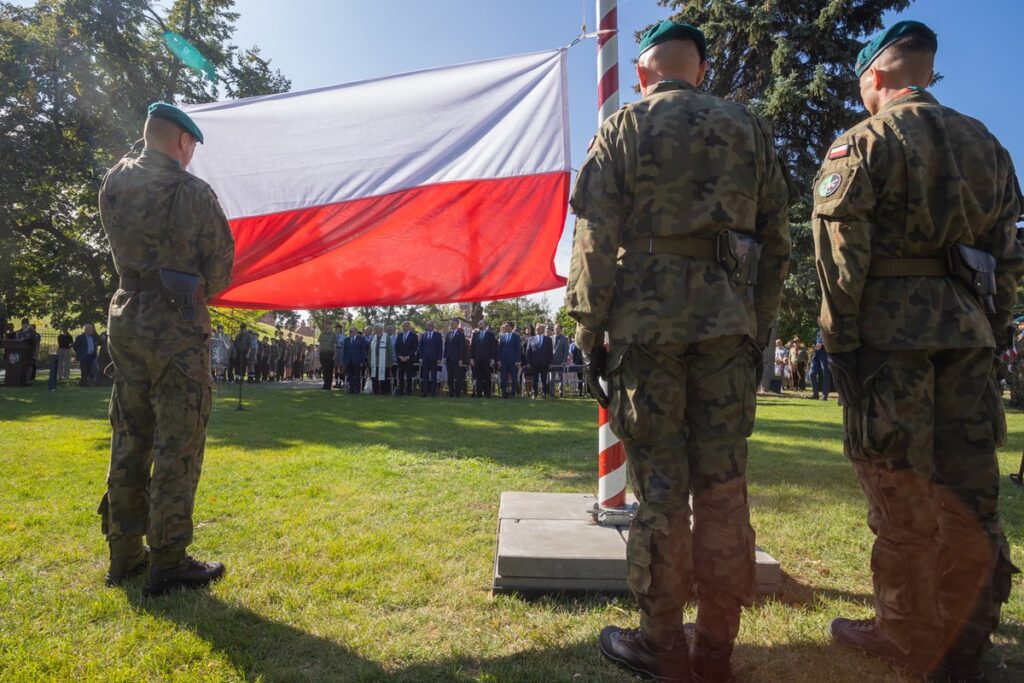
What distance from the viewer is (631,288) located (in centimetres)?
230

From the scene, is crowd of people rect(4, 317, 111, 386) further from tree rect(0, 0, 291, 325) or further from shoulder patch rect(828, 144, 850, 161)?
shoulder patch rect(828, 144, 850, 161)

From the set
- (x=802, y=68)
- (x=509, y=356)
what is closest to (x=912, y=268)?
(x=509, y=356)

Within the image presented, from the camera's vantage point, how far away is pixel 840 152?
2.49m

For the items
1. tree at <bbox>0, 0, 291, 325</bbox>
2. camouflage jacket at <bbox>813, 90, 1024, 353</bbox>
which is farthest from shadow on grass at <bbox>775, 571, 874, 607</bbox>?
tree at <bbox>0, 0, 291, 325</bbox>

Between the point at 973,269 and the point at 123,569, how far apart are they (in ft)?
13.2

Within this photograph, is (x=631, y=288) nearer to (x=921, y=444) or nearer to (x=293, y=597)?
(x=921, y=444)

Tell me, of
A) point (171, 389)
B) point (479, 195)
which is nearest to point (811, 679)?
point (171, 389)

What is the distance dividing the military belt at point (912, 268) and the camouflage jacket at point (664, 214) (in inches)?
22.3

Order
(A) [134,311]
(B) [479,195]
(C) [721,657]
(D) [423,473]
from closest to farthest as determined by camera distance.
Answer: (C) [721,657], (A) [134,311], (B) [479,195], (D) [423,473]

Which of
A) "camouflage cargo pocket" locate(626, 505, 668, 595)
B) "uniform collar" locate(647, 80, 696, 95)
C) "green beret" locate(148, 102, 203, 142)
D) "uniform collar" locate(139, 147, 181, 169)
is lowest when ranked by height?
"camouflage cargo pocket" locate(626, 505, 668, 595)

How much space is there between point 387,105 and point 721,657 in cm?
397

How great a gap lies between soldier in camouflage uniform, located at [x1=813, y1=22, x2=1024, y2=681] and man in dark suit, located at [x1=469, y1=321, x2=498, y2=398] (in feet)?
47.1

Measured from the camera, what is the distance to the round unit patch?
7.98ft

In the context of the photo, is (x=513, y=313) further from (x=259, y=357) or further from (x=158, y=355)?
(x=158, y=355)
